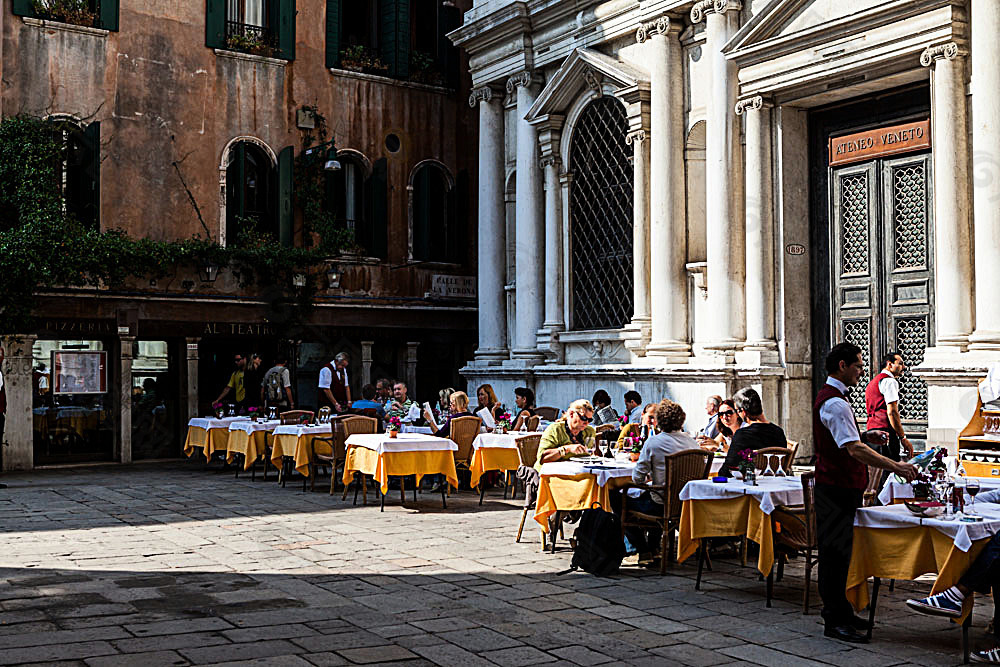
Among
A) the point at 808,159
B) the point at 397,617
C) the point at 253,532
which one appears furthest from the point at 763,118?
the point at 397,617

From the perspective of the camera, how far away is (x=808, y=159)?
12930 millimetres

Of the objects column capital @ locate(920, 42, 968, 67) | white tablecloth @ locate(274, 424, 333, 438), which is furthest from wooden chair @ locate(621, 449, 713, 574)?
white tablecloth @ locate(274, 424, 333, 438)

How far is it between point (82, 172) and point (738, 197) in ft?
31.0

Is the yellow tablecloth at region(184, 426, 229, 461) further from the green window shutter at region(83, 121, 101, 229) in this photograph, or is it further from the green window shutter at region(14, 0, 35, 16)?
the green window shutter at region(14, 0, 35, 16)

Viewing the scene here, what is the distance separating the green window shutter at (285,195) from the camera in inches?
707

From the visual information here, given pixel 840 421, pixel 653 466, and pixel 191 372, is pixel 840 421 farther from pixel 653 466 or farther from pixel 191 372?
pixel 191 372

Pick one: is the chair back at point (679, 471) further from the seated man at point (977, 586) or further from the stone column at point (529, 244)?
the stone column at point (529, 244)

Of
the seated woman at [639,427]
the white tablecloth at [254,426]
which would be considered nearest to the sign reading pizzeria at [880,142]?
the seated woman at [639,427]

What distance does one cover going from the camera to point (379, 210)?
1891 centimetres

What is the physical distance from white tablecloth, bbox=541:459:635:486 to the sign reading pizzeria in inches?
207

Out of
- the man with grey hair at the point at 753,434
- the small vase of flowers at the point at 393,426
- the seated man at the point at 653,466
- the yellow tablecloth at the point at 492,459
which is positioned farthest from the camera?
the yellow tablecloth at the point at 492,459

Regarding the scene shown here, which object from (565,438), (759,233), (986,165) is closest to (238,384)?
(759,233)

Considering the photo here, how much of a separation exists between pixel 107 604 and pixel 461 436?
5.65m

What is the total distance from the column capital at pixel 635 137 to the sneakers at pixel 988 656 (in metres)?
10.0
